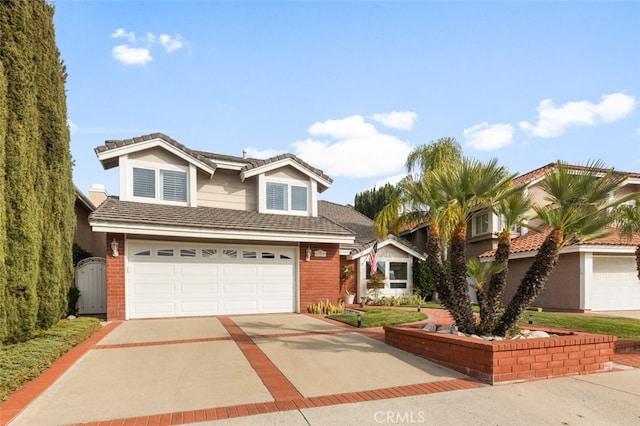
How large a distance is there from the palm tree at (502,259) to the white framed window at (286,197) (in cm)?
896

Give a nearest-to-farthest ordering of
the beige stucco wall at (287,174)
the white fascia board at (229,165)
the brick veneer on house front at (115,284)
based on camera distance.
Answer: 1. the brick veneer on house front at (115,284)
2. the white fascia board at (229,165)
3. the beige stucco wall at (287,174)

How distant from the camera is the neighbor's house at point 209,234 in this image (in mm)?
11219

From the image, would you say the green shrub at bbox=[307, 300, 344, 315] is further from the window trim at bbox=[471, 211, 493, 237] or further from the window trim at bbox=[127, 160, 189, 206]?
the window trim at bbox=[471, 211, 493, 237]

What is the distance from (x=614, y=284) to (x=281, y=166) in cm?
1483

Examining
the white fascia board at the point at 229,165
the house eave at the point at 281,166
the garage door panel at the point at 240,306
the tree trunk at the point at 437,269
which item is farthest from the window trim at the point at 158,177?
the tree trunk at the point at 437,269

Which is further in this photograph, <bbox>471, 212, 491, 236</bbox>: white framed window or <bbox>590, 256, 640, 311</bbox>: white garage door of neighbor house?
<bbox>471, 212, 491, 236</bbox>: white framed window

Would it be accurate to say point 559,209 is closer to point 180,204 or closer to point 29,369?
point 29,369

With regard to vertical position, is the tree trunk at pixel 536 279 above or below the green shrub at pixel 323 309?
above

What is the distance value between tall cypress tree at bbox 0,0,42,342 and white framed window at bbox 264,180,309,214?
26.2 feet

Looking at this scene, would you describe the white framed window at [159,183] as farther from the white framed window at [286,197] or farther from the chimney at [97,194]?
the chimney at [97,194]

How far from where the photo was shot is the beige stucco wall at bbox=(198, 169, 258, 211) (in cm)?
1403

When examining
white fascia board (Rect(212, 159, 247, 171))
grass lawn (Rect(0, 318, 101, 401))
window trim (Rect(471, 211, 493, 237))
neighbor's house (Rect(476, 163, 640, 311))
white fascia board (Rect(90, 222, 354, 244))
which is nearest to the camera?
grass lawn (Rect(0, 318, 101, 401))

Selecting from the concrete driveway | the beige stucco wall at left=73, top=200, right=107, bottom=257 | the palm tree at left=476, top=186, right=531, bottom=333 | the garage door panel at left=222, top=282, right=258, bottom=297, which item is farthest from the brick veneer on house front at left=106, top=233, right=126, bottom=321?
the palm tree at left=476, top=186, right=531, bottom=333
